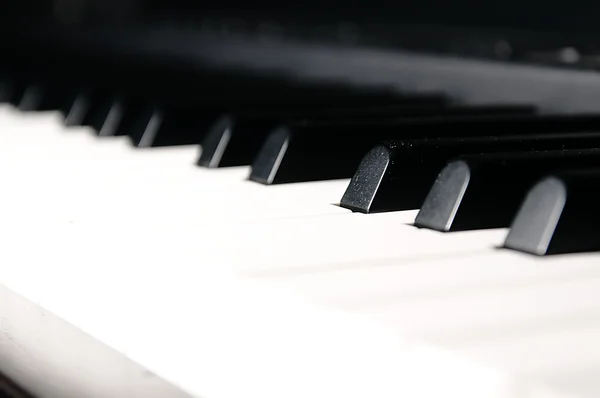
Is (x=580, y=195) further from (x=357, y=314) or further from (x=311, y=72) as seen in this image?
(x=311, y=72)

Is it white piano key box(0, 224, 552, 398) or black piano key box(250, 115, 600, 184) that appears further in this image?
black piano key box(250, 115, 600, 184)

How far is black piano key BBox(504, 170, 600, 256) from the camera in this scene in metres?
0.66

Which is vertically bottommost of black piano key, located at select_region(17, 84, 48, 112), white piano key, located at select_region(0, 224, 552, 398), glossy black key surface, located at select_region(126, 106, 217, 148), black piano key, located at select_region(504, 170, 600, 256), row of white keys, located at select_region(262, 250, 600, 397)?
white piano key, located at select_region(0, 224, 552, 398)

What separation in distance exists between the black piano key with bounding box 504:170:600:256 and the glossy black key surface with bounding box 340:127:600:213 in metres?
0.14

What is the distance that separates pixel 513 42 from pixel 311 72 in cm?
38

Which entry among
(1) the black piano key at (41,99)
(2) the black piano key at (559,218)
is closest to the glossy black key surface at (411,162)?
(2) the black piano key at (559,218)

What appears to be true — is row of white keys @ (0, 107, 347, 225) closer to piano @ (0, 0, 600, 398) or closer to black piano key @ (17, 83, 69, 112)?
piano @ (0, 0, 600, 398)

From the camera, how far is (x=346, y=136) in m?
1.01

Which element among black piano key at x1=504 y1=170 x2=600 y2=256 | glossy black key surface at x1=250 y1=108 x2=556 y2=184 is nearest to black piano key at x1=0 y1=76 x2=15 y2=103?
glossy black key surface at x1=250 y1=108 x2=556 y2=184

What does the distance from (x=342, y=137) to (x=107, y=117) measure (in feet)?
1.18

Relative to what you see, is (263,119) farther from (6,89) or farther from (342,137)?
(6,89)

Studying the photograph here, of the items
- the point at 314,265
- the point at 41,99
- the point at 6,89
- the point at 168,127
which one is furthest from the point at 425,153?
the point at 6,89

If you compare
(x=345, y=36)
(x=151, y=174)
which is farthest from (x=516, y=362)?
(x=345, y=36)

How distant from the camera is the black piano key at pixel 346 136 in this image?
0.94 m
